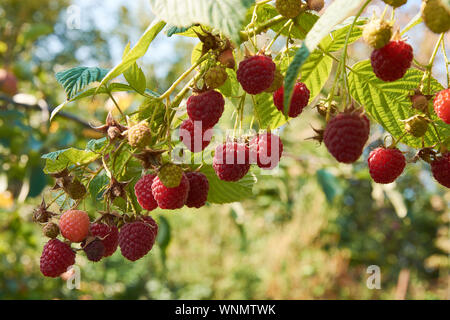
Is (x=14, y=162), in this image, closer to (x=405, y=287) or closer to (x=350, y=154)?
(x=350, y=154)

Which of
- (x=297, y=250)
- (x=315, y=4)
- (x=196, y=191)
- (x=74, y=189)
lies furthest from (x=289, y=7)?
(x=297, y=250)

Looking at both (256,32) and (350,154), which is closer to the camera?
(350,154)

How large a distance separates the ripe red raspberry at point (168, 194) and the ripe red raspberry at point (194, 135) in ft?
0.17

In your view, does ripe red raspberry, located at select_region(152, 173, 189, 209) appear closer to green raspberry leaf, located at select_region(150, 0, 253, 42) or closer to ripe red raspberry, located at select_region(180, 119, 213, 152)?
ripe red raspberry, located at select_region(180, 119, 213, 152)

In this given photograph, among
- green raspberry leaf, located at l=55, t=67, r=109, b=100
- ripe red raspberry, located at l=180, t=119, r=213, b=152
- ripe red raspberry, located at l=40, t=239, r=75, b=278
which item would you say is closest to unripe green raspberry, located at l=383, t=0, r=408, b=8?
ripe red raspberry, located at l=180, t=119, r=213, b=152

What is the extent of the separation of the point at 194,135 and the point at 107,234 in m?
0.18

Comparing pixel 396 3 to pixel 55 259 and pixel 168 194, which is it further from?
pixel 55 259

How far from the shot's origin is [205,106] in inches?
19.6

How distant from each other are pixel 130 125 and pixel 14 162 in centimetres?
154

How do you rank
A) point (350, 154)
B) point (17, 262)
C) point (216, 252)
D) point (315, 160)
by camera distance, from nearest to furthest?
point (350, 154)
point (315, 160)
point (17, 262)
point (216, 252)

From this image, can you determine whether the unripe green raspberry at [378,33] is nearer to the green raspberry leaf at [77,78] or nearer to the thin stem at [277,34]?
the thin stem at [277,34]

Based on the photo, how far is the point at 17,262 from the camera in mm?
2527

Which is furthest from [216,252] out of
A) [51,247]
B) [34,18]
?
[34,18]
